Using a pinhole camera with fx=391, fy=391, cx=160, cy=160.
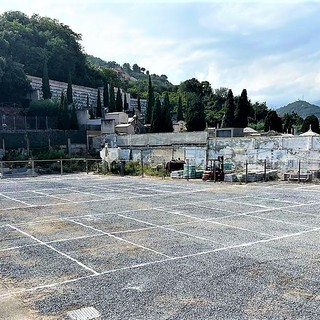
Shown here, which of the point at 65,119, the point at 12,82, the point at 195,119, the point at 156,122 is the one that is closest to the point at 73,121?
the point at 65,119

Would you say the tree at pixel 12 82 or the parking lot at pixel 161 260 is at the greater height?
the tree at pixel 12 82

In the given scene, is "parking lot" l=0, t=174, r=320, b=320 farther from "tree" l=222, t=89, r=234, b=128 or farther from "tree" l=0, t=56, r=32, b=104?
"tree" l=0, t=56, r=32, b=104

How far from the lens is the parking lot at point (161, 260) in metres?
5.57

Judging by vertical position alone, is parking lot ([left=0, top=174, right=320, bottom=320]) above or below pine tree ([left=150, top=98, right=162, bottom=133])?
below

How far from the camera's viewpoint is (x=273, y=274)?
684cm

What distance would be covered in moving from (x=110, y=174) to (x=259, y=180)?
39.3ft

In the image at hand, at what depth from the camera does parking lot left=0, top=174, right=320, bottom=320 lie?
5.57 metres

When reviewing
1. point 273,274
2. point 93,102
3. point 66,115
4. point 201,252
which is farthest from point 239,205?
point 93,102

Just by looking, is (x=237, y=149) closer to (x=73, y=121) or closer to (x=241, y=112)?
(x=241, y=112)

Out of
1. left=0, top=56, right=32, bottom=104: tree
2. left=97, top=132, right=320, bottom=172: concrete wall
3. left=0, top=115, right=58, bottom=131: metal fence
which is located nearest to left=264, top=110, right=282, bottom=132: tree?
left=97, top=132, right=320, bottom=172: concrete wall

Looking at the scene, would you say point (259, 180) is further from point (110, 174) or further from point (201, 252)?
point (201, 252)

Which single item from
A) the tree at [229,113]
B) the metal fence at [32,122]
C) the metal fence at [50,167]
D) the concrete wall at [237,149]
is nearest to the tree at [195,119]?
the tree at [229,113]

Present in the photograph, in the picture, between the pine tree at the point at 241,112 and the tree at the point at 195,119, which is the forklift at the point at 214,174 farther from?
the tree at the point at 195,119

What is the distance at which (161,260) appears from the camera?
773 centimetres
